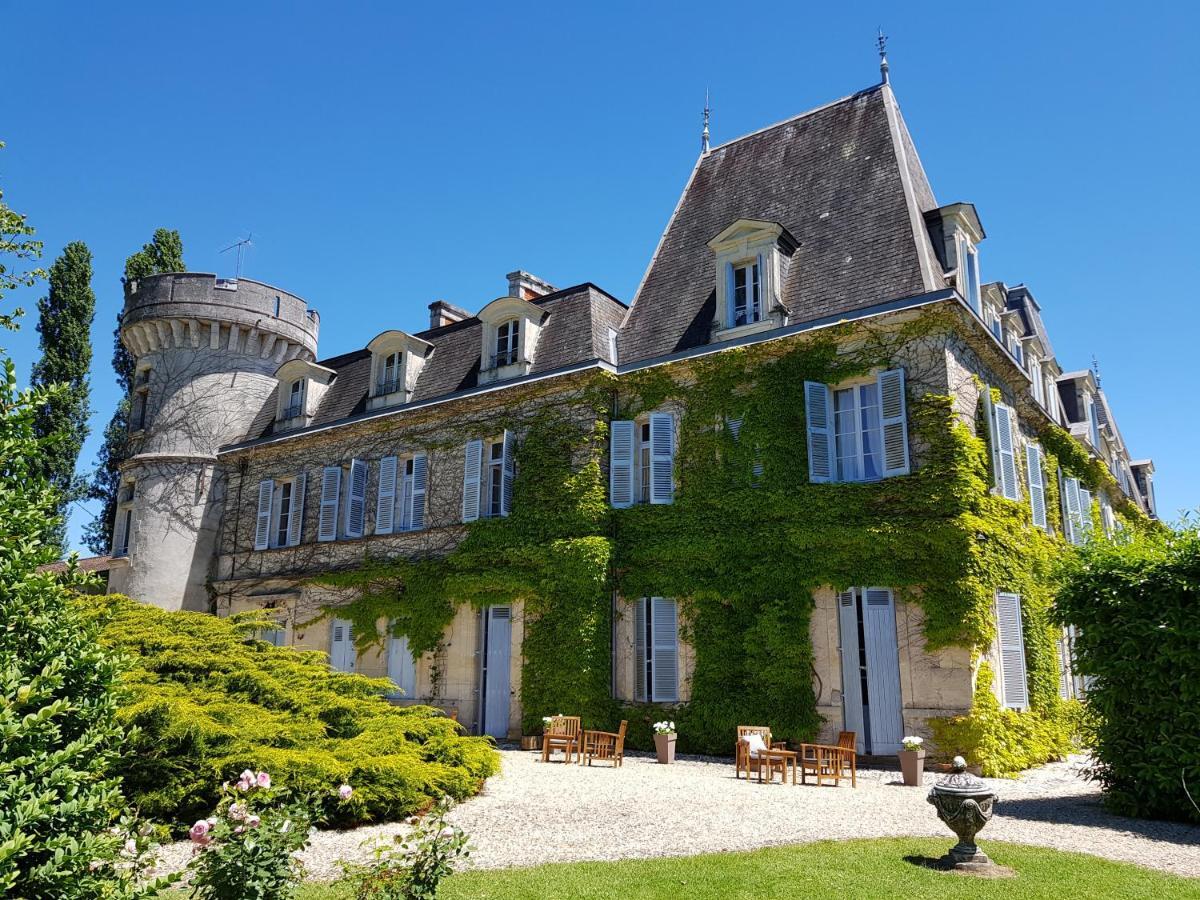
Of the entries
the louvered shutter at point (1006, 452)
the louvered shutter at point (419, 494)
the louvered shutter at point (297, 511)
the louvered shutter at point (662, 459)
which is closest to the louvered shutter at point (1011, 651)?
the louvered shutter at point (1006, 452)

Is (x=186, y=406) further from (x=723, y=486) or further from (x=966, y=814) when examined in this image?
(x=966, y=814)

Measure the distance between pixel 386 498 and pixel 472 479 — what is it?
2.86 metres

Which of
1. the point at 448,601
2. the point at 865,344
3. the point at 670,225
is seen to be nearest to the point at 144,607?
the point at 448,601

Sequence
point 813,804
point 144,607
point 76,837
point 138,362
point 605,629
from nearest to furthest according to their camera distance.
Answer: point 76,837, point 813,804, point 144,607, point 605,629, point 138,362

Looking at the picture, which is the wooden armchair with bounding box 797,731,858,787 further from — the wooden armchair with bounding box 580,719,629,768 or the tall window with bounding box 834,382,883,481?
the tall window with bounding box 834,382,883,481

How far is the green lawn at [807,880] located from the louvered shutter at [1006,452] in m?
8.18

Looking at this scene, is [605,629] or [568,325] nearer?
[605,629]

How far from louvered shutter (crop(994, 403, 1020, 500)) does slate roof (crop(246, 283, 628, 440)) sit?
24.1 ft

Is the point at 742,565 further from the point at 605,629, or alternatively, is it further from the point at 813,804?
the point at 813,804

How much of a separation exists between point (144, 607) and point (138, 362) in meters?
16.3

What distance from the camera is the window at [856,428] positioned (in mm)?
14023

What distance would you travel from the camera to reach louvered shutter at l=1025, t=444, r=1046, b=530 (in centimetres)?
1653

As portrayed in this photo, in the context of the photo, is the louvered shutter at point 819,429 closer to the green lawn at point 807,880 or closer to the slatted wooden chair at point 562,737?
the slatted wooden chair at point 562,737

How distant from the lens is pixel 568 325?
1848 cm
